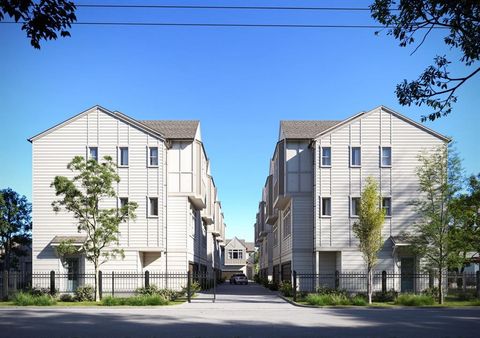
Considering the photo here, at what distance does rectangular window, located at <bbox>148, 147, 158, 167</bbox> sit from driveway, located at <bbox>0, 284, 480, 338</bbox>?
39.7 feet

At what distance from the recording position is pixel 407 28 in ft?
40.4

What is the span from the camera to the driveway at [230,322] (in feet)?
54.1

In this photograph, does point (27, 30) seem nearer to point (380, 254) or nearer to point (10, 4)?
point (10, 4)

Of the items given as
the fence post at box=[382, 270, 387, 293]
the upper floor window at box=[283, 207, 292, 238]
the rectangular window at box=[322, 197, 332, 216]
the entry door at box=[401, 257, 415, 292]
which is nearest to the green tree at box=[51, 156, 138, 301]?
the rectangular window at box=[322, 197, 332, 216]

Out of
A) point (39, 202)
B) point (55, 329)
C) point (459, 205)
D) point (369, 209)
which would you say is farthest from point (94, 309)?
point (459, 205)

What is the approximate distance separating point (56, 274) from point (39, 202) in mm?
5010

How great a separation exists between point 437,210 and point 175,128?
18556 mm

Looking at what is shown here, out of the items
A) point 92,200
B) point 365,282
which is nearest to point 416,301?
point 365,282

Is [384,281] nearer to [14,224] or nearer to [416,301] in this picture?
[416,301]

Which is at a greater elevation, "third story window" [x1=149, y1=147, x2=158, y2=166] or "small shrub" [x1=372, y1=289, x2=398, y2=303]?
"third story window" [x1=149, y1=147, x2=158, y2=166]

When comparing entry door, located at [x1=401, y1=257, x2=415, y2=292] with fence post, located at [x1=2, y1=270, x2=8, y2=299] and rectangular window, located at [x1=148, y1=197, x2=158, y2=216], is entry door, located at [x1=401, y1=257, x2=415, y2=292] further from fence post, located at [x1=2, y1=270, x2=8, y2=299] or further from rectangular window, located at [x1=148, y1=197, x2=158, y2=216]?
fence post, located at [x1=2, y1=270, x2=8, y2=299]

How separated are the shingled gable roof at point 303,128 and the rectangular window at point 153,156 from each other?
8.97m

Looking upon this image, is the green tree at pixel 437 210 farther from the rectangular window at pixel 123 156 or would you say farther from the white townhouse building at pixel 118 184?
the rectangular window at pixel 123 156

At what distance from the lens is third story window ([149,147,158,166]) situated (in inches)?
1415
